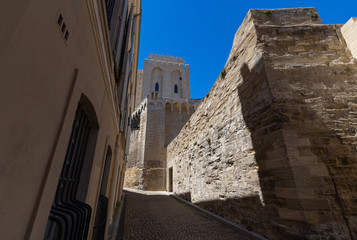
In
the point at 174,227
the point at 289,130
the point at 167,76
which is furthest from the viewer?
the point at 167,76

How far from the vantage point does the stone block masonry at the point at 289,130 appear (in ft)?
9.09

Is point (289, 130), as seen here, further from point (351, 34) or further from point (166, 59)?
point (166, 59)

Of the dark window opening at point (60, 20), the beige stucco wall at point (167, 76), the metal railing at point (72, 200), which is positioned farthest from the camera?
the beige stucco wall at point (167, 76)

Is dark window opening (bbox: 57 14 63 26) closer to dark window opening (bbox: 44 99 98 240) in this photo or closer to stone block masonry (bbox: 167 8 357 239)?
dark window opening (bbox: 44 99 98 240)

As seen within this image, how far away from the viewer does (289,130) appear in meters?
3.20

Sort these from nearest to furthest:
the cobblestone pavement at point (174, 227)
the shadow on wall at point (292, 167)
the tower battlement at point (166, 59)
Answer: the shadow on wall at point (292, 167) → the cobblestone pavement at point (174, 227) → the tower battlement at point (166, 59)

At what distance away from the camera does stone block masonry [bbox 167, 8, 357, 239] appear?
109 inches

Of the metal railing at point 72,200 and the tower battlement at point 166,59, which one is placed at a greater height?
the tower battlement at point 166,59

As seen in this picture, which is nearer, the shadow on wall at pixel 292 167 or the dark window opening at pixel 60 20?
the dark window opening at pixel 60 20

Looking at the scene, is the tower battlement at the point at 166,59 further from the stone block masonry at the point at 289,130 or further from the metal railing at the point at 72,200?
the metal railing at the point at 72,200

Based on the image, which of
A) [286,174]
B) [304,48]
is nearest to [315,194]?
[286,174]

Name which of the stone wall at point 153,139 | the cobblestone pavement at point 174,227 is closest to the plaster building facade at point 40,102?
the cobblestone pavement at point 174,227

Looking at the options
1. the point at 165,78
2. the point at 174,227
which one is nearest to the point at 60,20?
the point at 174,227

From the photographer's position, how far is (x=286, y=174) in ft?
9.71
